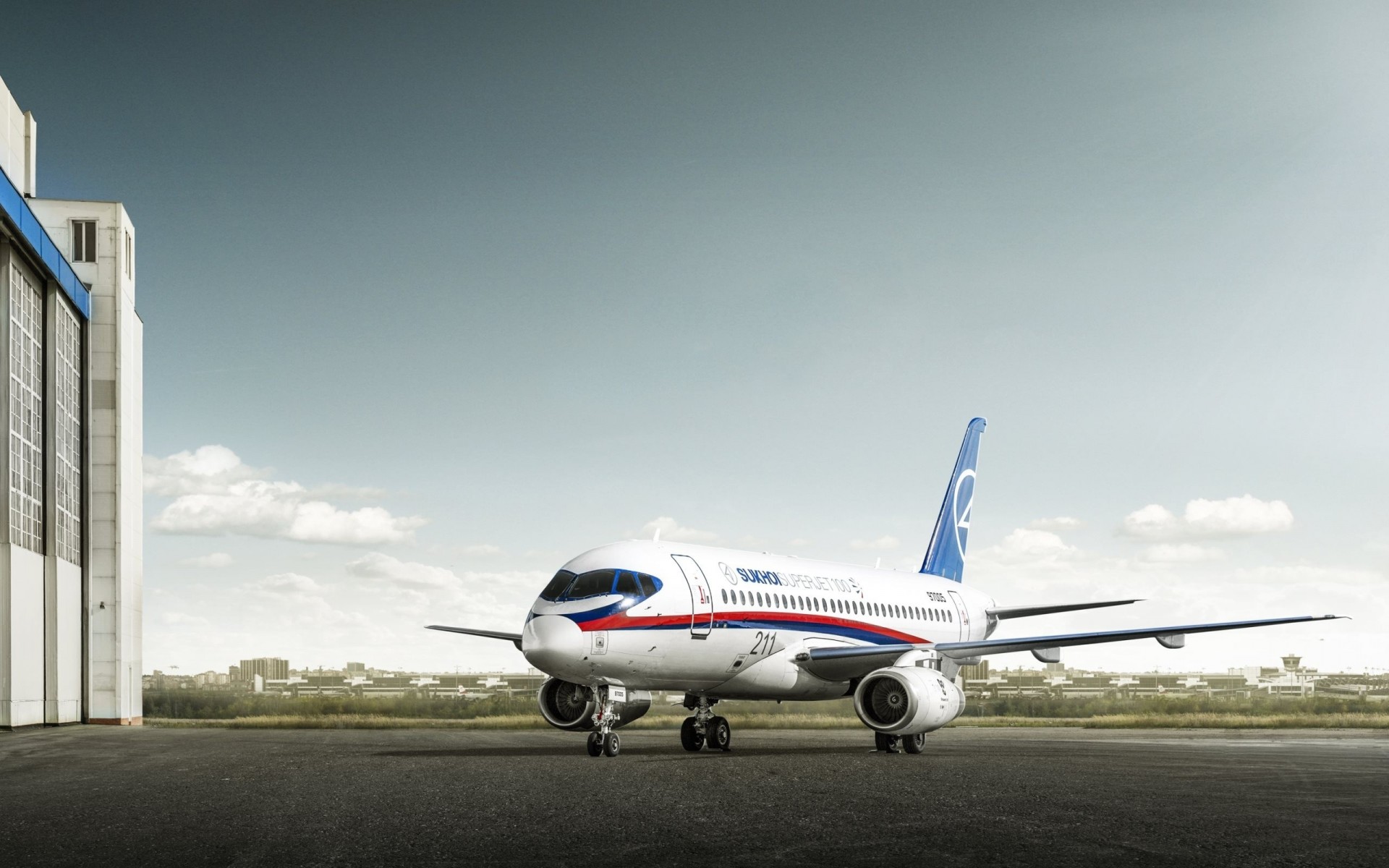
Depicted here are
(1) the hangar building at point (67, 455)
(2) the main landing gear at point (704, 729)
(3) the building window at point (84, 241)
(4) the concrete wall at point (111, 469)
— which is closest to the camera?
(2) the main landing gear at point (704, 729)

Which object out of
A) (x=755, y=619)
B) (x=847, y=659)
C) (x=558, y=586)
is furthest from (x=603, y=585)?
(x=847, y=659)

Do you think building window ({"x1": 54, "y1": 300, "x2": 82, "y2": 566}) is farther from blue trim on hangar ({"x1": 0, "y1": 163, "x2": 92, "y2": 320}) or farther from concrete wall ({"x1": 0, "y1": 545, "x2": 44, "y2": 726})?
concrete wall ({"x1": 0, "y1": 545, "x2": 44, "y2": 726})

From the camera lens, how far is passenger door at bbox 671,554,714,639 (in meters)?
22.3

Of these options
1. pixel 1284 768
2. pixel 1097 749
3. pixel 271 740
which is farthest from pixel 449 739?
pixel 1284 768

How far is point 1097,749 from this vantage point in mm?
24156

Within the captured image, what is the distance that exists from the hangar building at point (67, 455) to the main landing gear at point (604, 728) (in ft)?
74.3

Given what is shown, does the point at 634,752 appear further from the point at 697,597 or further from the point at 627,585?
the point at 627,585

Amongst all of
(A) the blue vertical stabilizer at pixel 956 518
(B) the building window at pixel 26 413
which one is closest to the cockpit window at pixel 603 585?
(A) the blue vertical stabilizer at pixel 956 518

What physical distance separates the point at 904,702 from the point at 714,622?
12.4 ft

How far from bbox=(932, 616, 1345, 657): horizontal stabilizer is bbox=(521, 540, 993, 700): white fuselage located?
2123 millimetres

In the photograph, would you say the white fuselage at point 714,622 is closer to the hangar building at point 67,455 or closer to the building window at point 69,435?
the hangar building at point 67,455

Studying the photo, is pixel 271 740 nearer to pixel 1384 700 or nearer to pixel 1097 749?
pixel 1097 749

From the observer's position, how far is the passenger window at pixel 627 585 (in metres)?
21.0

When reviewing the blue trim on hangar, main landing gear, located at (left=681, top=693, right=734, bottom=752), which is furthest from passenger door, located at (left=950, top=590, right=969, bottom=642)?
the blue trim on hangar
